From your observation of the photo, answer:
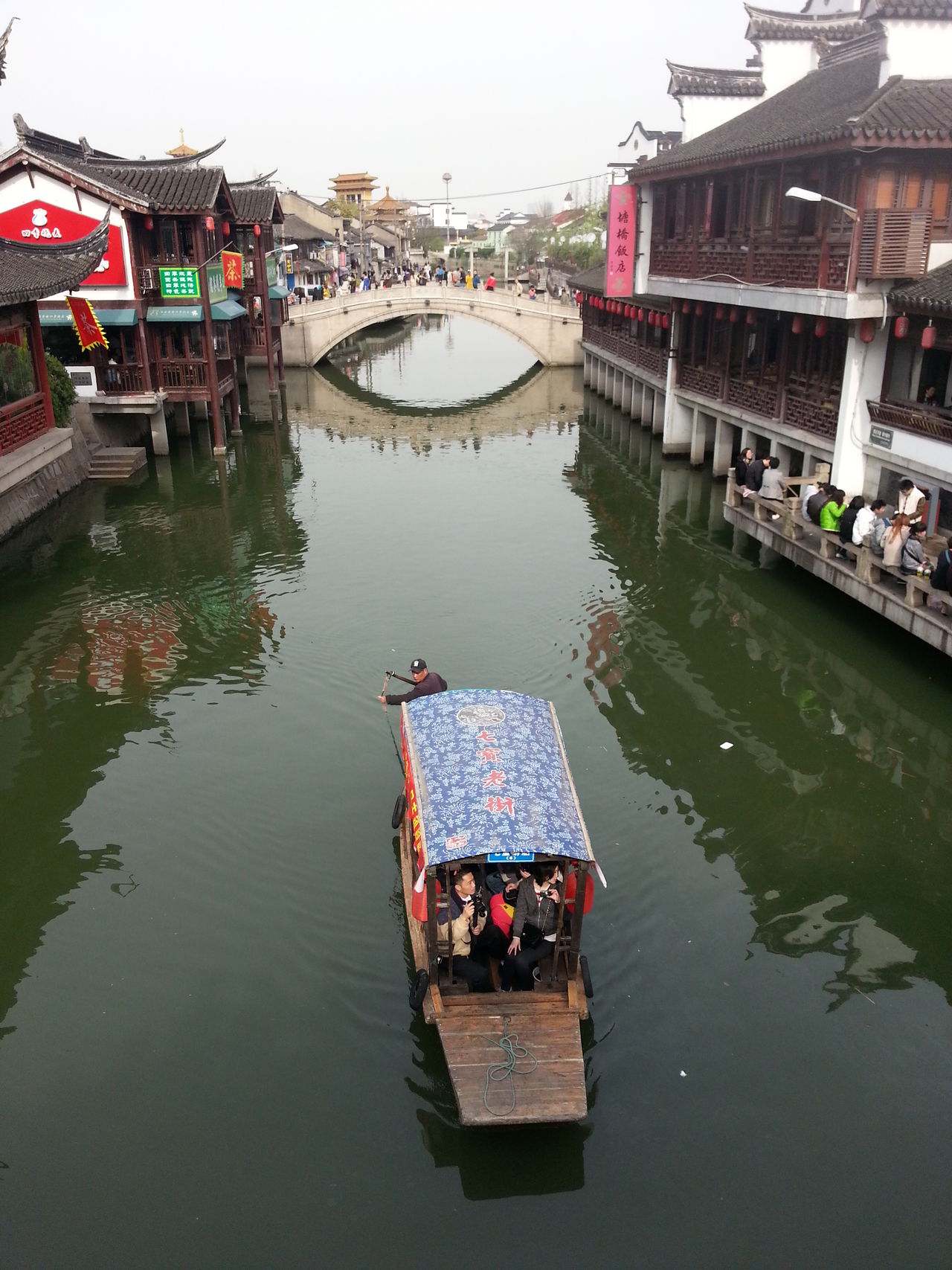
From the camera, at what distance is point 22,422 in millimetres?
22703

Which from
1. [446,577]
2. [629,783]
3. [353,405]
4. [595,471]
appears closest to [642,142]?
[595,471]

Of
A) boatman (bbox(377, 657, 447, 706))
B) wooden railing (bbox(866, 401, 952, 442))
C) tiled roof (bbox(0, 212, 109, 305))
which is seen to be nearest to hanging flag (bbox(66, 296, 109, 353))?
tiled roof (bbox(0, 212, 109, 305))

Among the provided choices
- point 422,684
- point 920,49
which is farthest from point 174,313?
point 422,684

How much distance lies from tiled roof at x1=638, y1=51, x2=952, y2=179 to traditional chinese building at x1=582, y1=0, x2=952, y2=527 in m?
0.06

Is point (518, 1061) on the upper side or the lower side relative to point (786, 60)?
lower

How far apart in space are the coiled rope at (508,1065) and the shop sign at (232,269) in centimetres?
3181

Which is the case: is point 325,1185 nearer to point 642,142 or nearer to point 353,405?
point 642,142

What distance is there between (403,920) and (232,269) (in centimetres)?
3146

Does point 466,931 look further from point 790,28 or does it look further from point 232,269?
point 232,269

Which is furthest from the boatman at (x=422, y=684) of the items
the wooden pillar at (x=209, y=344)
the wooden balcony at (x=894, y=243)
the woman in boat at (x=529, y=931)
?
the wooden pillar at (x=209, y=344)

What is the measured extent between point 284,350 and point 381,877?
49.2 meters

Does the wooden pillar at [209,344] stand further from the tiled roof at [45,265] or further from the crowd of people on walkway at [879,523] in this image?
the crowd of people on walkway at [879,523]

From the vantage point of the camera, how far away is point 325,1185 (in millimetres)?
8242

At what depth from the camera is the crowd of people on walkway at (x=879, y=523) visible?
16.8 metres
